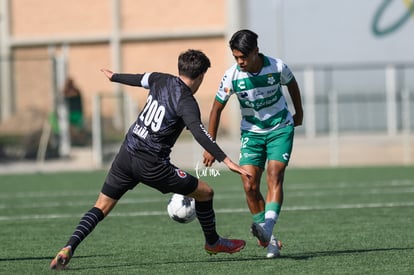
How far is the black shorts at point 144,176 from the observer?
8.27m

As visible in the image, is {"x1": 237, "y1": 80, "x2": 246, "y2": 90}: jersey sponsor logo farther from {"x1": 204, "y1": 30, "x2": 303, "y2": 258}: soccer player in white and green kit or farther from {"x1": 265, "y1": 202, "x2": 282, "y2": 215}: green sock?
{"x1": 265, "y1": 202, "x2": 282, "y2": 215}: green sock

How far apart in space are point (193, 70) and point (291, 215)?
4824mm

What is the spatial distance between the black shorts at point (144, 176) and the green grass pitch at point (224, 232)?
61 centimetres

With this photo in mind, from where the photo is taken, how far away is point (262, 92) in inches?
358

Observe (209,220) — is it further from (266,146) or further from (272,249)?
(266,146)

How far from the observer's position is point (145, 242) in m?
10.1

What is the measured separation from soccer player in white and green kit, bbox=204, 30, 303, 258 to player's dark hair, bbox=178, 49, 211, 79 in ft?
2.19

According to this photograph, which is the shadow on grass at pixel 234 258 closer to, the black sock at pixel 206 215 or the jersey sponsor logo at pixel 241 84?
the black sock at pixel 206 215

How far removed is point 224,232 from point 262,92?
7.62ft

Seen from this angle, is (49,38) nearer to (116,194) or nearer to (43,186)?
(43,186)

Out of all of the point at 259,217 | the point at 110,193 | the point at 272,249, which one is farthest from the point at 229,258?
the point at 110,193

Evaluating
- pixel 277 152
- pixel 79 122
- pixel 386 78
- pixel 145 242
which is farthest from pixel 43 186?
pixel 386 78

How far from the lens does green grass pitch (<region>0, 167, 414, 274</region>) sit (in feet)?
27.3

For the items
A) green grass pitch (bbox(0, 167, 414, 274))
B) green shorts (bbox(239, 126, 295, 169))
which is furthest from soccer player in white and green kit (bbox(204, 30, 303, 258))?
green grass pitch (bbox(0, 167, 414, 274))
